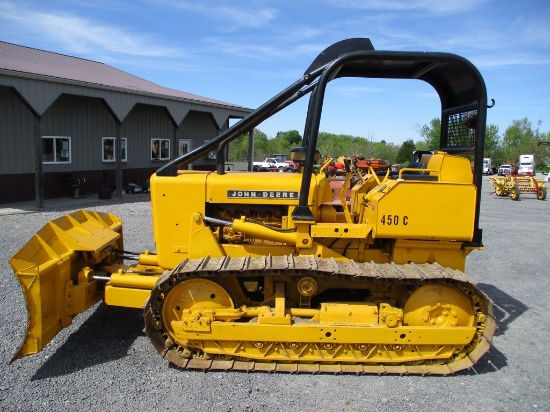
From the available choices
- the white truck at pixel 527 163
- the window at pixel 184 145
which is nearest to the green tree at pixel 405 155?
the window at pixel 184 145

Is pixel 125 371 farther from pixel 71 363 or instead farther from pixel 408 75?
pixel 408 75

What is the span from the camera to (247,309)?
436cm

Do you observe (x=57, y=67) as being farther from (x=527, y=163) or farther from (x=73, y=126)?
(x=527, y=163)

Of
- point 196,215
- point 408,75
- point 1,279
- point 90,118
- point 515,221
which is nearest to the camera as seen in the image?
point 196,215

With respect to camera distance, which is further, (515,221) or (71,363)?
(515,221)

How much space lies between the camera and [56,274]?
4328mm

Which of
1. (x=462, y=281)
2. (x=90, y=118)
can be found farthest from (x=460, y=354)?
(x=90, y=118)

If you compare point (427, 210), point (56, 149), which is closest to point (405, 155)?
point (56, 149)

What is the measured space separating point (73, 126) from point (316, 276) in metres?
14.8

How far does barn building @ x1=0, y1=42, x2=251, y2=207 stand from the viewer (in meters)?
13.2

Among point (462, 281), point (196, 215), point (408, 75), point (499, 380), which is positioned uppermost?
Answer: point (408, 75)

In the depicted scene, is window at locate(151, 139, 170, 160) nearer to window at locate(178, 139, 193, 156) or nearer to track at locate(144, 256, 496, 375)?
window at locate(178, 139, 193, 156)

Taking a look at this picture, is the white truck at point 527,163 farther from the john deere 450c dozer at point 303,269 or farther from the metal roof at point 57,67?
the john deere 450c dozer at point 303,269

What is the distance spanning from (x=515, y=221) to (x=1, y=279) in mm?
13992
